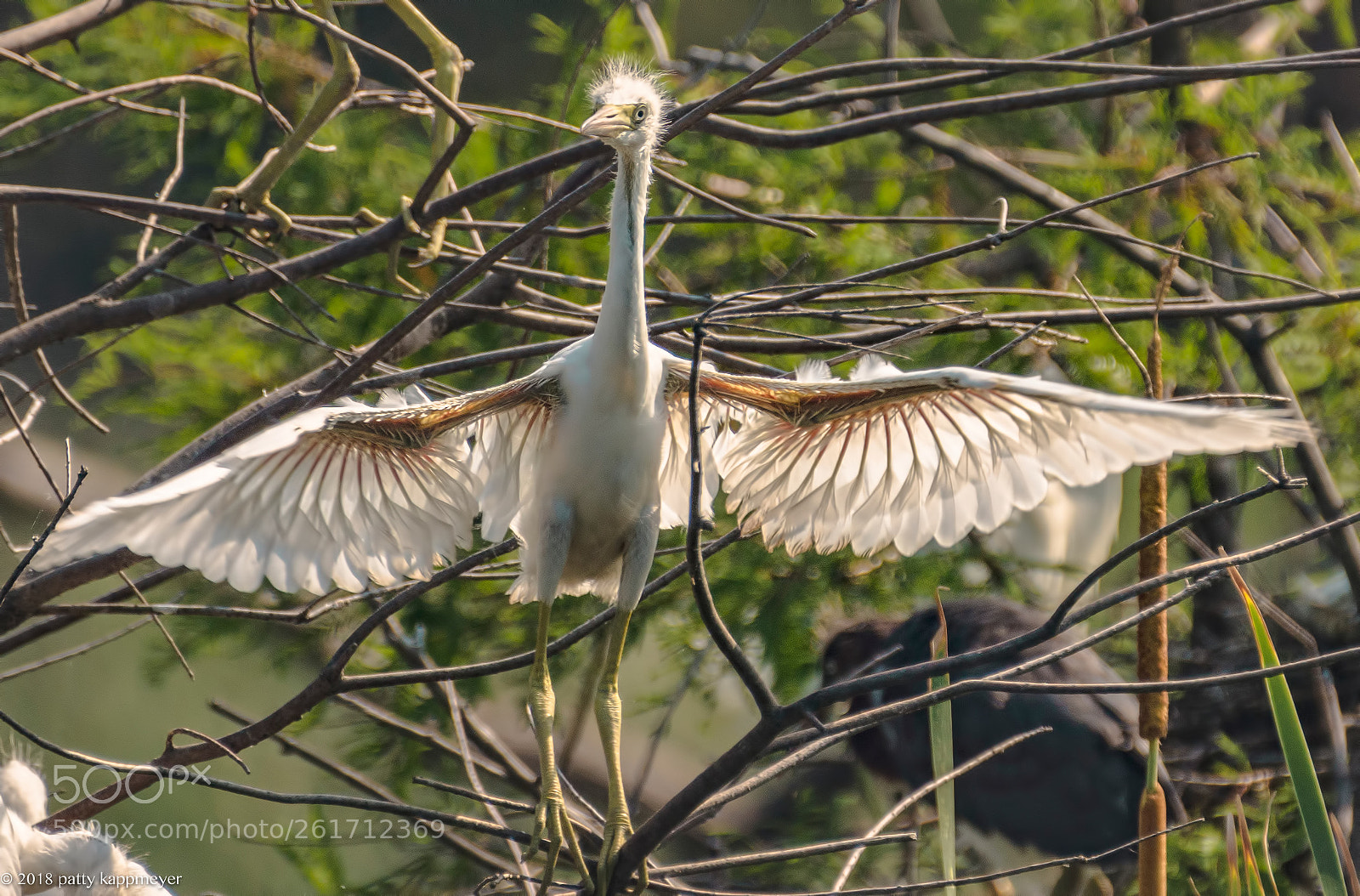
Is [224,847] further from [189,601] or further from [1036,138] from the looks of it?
[1036,138]

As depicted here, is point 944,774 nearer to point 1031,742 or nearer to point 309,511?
point 309,511

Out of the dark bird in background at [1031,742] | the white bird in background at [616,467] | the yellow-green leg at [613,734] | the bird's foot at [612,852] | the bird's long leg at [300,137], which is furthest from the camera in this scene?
the dark bird in background at [1031,742]

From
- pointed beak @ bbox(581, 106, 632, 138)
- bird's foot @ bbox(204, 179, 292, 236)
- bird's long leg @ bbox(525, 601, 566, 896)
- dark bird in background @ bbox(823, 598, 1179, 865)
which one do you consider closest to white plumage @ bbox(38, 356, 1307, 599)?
bird's long leg @ bbox(525, 601, 566, 896)

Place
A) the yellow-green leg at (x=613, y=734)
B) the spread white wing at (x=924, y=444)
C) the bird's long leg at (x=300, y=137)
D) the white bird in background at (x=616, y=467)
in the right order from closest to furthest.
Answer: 1. the spread white wing at (x=924, y=444)
2. the white bird in background at (x=616, y=467)
3. the yellow-green leg at (x=613, y=734)
4. the bird's long leg at (x=300, y=137)

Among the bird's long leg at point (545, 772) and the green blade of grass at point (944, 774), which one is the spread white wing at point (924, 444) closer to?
the green blade of grass at point (944, 774)

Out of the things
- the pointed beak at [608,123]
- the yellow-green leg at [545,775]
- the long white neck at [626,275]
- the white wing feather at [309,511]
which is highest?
the pointed beak at [608,123]

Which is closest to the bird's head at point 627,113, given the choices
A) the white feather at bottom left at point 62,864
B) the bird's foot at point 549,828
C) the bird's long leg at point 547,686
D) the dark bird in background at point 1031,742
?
the bird's long leg at point 547,686

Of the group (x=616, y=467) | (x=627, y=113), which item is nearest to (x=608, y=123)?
(x=627, y=113)

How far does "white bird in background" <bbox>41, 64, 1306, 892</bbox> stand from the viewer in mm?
960

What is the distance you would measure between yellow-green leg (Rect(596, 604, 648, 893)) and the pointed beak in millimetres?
499

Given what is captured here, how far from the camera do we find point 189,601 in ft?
6.38

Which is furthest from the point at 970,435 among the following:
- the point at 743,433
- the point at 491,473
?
the point at 491,473

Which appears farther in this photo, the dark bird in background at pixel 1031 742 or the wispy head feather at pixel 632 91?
the dark bird in background at pixel 1031 742

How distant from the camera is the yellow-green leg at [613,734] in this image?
117cm
